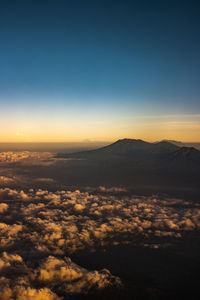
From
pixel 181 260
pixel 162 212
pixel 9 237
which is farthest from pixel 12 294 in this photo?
pixel 162 212

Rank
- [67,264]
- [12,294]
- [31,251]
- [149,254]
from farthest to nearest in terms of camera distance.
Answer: [149,254], [31,251], [67,264], [12,294]

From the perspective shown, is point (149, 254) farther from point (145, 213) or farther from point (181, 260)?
point (145, 213)

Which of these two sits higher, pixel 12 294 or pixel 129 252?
pixel 12 294

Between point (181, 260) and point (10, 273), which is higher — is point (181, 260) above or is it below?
below

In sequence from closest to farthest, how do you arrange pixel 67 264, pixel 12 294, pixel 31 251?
pixel 12 294 < pixel 67 264 < pixel 31 251

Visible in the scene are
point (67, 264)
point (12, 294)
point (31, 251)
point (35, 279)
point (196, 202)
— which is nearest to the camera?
point (12, 294)

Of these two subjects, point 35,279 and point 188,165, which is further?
point 188,165

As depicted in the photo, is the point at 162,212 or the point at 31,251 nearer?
the point at 31,251

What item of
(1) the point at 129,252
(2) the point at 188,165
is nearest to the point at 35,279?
(1) the point at 129,252

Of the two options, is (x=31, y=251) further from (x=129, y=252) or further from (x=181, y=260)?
(x=181, y=260)
